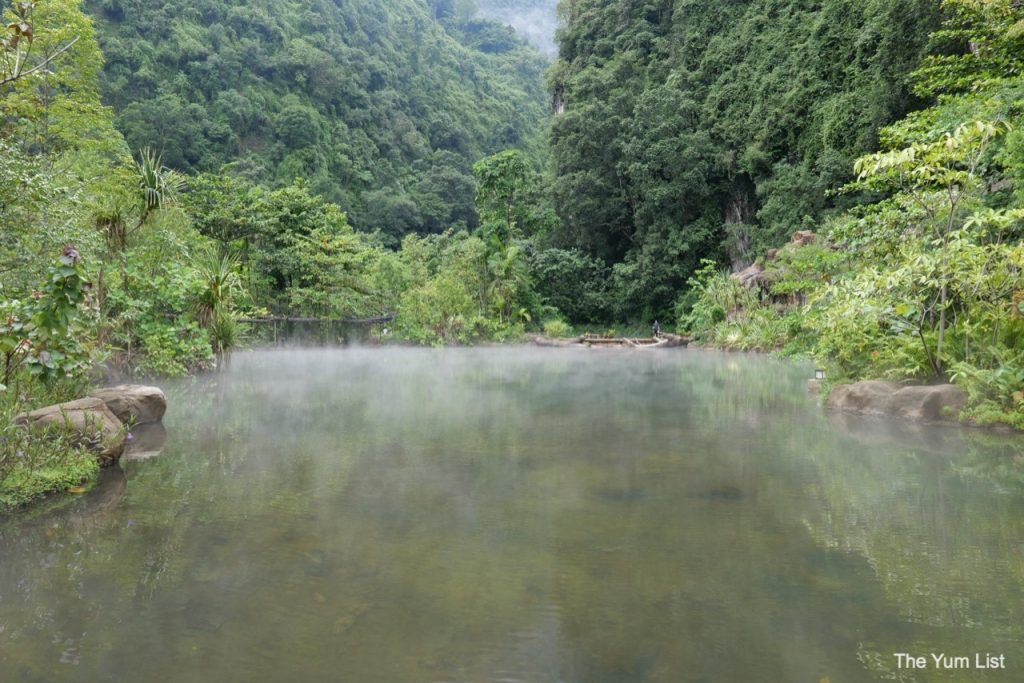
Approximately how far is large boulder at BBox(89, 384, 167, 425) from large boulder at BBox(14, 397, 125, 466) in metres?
1.00

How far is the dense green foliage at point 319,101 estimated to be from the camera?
34938mm

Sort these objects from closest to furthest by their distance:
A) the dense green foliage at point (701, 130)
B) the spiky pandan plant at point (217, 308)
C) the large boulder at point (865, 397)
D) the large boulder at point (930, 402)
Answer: the large boulder at point (930, 402) → the large boulder at point (865, 397) → the spiky pandan plant at point (217, 308) → the dense green foliage at point (701, 130)

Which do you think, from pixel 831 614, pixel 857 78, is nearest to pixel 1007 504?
pixel 831 614

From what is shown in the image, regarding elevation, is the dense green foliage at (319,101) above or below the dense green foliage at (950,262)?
above

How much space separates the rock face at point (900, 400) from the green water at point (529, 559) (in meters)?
0.60

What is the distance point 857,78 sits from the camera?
787 inches

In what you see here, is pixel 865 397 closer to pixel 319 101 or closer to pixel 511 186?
pixel 511 186

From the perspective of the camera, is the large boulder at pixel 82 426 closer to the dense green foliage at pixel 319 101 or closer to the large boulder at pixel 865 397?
the large boulder at pixel 865 397

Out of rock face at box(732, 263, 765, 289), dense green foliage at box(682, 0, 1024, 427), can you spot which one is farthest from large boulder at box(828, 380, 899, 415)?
rock face at box(732, 263, 765, 289)

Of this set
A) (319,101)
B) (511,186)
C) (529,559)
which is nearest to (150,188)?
(529,559)

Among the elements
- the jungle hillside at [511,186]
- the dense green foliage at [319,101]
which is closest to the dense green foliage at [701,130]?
the jungle hillside at [511,186]

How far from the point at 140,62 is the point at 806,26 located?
33.3 m

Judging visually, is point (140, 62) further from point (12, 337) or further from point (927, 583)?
point (927, 583)

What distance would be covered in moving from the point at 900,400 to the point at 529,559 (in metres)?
5.18
